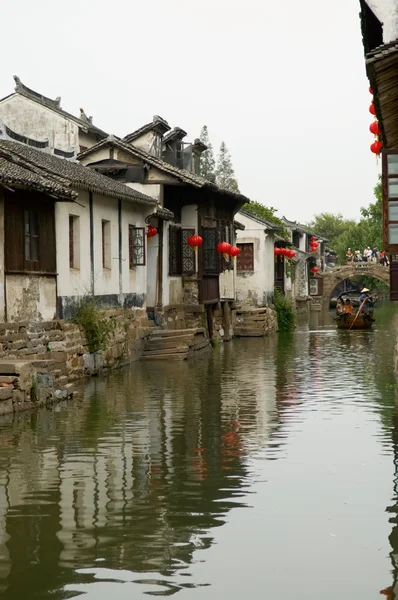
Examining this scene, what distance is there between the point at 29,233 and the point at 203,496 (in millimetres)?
10181

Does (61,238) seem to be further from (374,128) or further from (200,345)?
(200,345)

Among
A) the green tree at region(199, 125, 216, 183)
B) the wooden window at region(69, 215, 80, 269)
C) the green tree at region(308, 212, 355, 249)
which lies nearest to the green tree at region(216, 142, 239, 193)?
the green tree at region(199, 125, 216, 183)

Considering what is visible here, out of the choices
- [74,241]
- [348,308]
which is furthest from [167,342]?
[348,308]

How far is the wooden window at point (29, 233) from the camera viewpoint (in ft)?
58.2

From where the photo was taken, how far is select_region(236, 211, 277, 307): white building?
147 ft

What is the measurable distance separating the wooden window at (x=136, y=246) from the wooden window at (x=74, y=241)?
424cm

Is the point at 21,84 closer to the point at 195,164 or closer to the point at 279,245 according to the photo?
the point at 195,164

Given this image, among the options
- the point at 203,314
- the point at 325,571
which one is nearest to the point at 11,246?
the point at 325,571

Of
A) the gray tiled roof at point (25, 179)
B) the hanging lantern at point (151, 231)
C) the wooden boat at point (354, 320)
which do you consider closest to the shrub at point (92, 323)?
the gray tiled roof at point (25, 179)

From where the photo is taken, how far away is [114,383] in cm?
2072

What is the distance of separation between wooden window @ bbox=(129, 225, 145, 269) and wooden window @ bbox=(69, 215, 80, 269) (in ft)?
13.9

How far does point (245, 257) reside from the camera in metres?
45.4

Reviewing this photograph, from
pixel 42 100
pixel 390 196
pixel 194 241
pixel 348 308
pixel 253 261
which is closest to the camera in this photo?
pixel 390 196

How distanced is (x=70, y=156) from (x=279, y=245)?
24049mm
